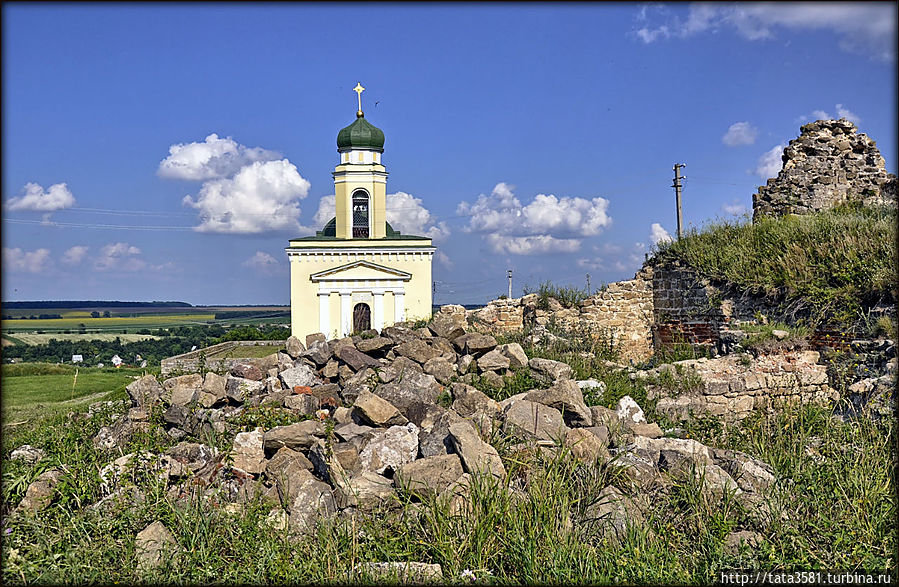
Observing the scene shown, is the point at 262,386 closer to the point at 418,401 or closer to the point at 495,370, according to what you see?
the point at 418,401

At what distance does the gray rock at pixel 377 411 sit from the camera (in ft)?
20.2

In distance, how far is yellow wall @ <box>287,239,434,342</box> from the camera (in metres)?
34.1

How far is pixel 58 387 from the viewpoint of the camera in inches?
674

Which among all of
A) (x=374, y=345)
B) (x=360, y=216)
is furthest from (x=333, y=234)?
(x=374, y=345)

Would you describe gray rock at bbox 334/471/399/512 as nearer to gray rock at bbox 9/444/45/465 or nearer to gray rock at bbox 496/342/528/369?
gray rock at bbox 496/342/528/369

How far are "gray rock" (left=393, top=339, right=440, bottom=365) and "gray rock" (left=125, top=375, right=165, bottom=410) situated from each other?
2739 mm

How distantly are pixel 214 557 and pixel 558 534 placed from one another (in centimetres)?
236

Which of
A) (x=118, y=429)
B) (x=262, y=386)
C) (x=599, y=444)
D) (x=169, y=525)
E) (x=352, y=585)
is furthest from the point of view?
(x=262, y=386)

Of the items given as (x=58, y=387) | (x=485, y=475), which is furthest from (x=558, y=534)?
(x=58, y=387)

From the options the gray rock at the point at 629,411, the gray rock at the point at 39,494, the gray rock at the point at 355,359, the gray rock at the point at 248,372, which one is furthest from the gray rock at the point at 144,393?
the gray rock at the point at 629,411

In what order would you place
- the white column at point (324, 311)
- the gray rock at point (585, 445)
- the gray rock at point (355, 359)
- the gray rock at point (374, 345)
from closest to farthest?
the gray rock at point (585, 445) → the gray rock at point (355, 359) → the gray rock at point (374, 345) → the white column at point (324, 311)

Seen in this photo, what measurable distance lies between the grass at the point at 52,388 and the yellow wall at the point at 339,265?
11880 millimetres

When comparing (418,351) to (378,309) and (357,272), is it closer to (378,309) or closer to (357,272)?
(378,309)

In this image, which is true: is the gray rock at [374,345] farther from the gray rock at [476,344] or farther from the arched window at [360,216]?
the arched window at [360,216]
